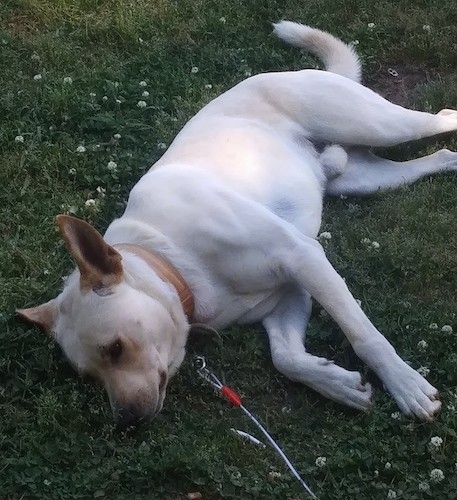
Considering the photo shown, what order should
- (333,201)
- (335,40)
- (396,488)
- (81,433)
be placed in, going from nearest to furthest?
(396,488), (81,433), (333,201), (335,40)

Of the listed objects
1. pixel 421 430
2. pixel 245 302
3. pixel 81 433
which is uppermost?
pixel 421 430

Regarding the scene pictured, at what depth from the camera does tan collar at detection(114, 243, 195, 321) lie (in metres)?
3.71

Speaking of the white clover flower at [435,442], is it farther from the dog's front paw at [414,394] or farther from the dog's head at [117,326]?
the dog's head at [117,326]

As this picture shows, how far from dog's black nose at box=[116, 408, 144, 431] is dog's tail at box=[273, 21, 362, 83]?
104 inches

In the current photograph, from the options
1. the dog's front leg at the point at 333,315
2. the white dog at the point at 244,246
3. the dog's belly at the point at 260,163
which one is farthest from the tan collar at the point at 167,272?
the dog's belly at the point at 260,163

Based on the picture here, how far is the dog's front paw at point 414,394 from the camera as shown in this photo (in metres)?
3.31

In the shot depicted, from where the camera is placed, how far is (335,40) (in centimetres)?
532

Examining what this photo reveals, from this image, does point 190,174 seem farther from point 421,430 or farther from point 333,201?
point 421,430

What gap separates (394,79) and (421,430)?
2853 mm

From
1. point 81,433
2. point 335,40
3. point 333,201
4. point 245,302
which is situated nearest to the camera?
point 81,433

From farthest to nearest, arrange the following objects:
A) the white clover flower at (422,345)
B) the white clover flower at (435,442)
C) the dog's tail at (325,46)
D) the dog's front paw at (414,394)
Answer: the dog's tail at (325,46), the white clover flower at (422,345), the dog's front paw at (414,394), the white clover flower at (435,442)

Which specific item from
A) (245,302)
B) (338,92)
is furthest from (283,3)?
(245,302)

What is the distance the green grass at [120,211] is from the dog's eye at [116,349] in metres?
0.27

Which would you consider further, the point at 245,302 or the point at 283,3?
the point at 283,3
